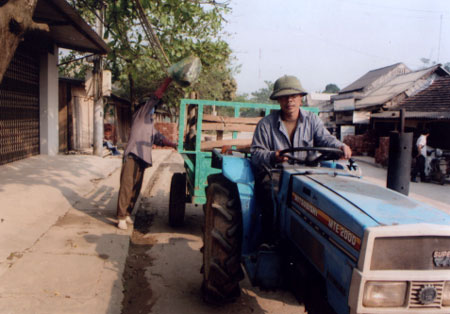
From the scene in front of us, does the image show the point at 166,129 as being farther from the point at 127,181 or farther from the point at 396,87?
the point at 396,87

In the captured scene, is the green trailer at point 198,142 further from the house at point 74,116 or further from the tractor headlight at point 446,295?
the house at point 74,116

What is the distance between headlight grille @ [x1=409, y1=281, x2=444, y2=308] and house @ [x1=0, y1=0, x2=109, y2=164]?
7175mm

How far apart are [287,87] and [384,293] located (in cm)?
212

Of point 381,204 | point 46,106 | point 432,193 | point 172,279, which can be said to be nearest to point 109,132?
point 46,106

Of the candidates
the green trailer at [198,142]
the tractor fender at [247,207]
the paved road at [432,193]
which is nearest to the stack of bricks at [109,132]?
the paved road at [432,193]

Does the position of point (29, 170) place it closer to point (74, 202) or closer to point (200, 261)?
point (74, 202)

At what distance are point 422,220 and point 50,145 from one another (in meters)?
11.2

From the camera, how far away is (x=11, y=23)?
310 cm

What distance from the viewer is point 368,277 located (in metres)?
2.01

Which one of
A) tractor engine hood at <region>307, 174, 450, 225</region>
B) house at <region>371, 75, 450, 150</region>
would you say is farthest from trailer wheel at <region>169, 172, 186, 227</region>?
house at <region>371, 75, 450, 150</region>

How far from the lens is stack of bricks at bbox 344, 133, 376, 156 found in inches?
948

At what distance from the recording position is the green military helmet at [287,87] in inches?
142

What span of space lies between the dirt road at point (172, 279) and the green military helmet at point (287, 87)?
1.99m

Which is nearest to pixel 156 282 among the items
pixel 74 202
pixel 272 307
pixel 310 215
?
pixel 272 307
